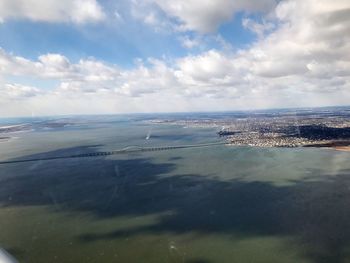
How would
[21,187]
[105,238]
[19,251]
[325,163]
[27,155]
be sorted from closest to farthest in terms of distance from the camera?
[19,251]
[105,238]
[21,187]
[325,163]
[27,155]

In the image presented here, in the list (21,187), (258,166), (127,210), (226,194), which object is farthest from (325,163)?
(21,187)

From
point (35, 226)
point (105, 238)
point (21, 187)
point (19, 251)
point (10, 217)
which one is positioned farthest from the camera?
point (21, 187)

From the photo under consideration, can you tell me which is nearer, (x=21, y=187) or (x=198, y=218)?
(x=198, y=218)

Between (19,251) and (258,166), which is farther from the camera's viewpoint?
(258,166)

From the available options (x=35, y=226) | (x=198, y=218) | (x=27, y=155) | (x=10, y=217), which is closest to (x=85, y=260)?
(x=35, y=226)

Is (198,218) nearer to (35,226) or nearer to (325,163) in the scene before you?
(35,226)

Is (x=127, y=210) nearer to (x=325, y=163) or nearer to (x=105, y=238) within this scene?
(x=105, y=238)
